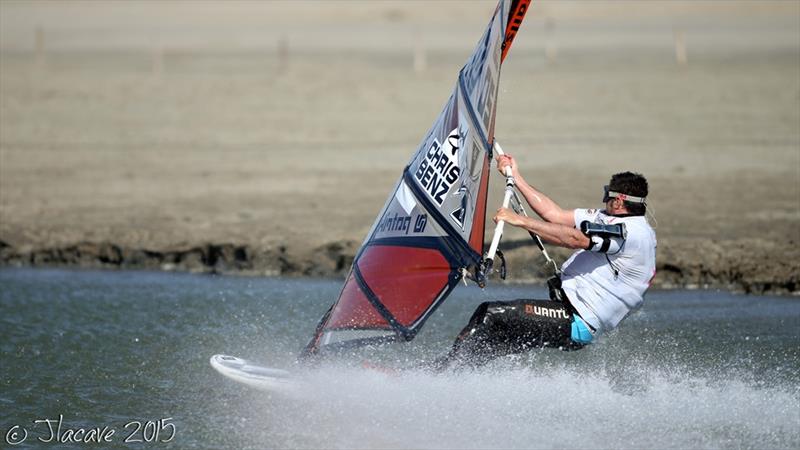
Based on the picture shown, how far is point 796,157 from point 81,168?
32.7 feet

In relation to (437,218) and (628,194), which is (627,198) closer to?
(628,194)

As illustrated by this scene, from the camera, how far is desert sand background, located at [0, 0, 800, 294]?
12.6m

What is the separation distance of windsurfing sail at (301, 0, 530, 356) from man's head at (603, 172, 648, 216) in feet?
2.63

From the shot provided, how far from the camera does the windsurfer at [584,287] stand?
702 cm

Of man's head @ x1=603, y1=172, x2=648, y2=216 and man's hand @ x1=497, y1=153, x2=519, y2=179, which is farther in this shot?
man's hand @ x1=497, y1=153, x2=519, y2=179

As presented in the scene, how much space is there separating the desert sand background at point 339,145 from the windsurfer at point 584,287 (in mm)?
4310

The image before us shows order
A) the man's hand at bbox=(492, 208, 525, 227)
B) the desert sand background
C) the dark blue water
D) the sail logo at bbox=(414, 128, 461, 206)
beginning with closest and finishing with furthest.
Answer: the man's hand at bbox=(492, 208, 525, 227) → the sail logo at bbox=(414, 128, 461, 206) → the dark blue water → the desert sand background

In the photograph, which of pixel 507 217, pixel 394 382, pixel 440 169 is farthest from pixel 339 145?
pixel 507 217

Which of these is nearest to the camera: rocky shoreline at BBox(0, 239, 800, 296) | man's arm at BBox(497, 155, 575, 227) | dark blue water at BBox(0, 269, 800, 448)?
dark blue water at BBox(0, 269, 800, 448)

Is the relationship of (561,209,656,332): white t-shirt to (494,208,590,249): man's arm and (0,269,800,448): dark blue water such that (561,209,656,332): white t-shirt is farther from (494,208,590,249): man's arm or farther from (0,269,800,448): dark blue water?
(0,269,800,448): dark blue water

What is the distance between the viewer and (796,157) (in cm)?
1609

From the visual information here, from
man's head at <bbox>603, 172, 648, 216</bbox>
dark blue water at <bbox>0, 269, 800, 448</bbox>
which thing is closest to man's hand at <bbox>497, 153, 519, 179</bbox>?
man's head at <bbox>603, 172, 648, 216</bbox>

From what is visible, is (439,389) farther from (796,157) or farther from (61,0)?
(61,0)

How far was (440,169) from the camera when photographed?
7.05 m
